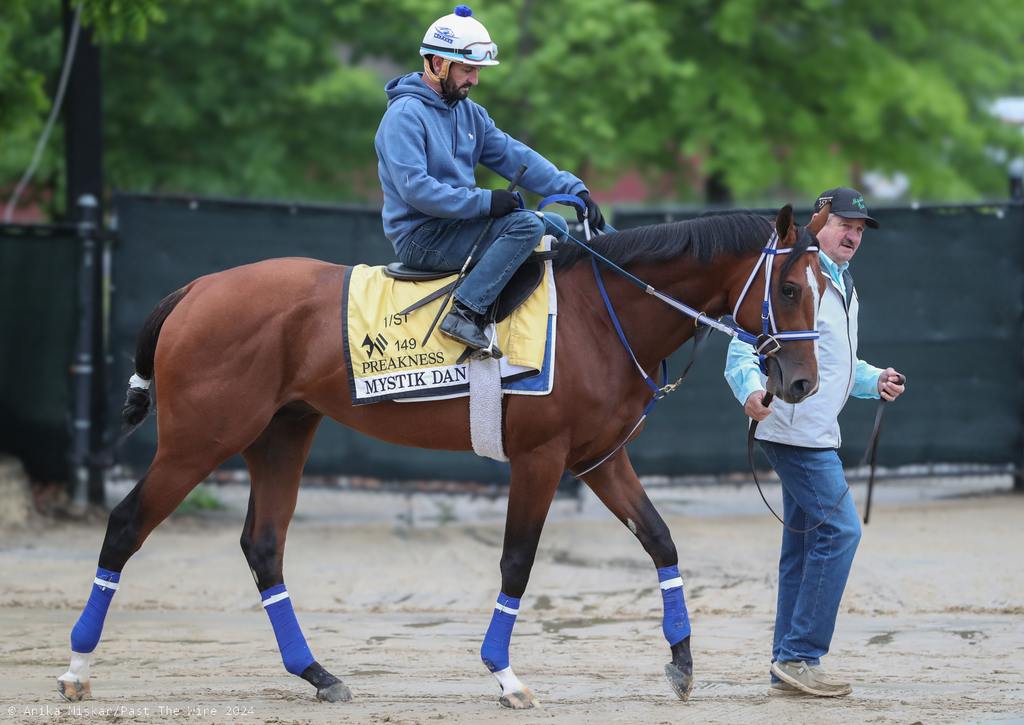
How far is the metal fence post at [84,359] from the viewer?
11.0m

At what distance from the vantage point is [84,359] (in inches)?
435

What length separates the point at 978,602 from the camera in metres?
8.42

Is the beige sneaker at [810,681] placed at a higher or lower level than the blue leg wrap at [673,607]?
lower

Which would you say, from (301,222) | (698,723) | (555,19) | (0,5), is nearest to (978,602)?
(698,723)

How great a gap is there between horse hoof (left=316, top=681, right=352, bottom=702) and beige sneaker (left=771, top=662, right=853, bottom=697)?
76.5 inches

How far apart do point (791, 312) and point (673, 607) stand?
143 centimetres

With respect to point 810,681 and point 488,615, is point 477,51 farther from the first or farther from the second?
point 488,615

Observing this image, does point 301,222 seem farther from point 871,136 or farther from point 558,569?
point 871,136

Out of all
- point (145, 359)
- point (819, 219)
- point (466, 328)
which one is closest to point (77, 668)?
point (145, 359)

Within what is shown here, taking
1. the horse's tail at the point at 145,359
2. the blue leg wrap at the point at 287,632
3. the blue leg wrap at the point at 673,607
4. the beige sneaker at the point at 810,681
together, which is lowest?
the blue leg wrap at the point at 287,632

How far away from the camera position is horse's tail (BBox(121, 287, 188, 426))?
261 inches

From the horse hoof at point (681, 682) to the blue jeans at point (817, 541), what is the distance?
46cm

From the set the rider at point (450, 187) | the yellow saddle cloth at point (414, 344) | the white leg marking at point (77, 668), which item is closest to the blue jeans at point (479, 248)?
the rider at point (450, 187)

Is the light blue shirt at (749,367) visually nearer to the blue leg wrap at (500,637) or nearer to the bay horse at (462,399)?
the bay horse at (462,399)
